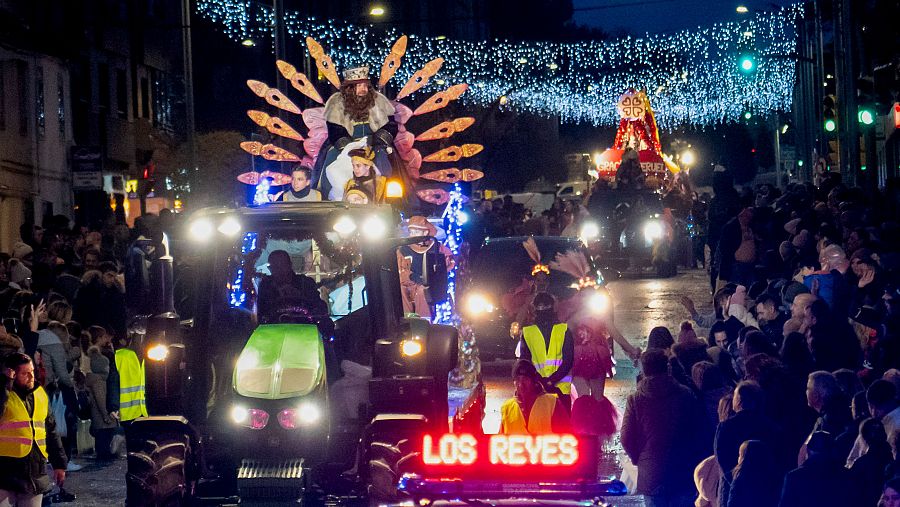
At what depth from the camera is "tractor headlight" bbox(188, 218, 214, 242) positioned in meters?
10.2

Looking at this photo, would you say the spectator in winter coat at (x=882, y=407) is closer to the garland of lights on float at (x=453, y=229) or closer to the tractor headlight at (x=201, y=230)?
the tractor headlight at (x=201, y=230)

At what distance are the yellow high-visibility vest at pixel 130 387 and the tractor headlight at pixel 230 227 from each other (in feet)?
12.6

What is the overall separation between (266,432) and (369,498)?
83 cm

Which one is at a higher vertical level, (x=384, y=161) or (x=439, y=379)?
(x=384, y=161)

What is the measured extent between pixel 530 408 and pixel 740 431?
1574mm

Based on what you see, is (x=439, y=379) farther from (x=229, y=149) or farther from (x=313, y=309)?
(x=229, y=149)

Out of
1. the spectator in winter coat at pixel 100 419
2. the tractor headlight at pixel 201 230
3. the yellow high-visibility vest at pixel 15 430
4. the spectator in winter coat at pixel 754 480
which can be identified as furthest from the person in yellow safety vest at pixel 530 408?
the spectator in winter coat at pixel 100 419

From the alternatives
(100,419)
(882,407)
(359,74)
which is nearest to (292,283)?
(882,407)

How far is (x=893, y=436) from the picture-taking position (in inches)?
284

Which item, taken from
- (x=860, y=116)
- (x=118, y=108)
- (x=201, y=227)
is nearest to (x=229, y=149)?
(x=118, y=108)

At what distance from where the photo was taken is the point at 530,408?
358 inches

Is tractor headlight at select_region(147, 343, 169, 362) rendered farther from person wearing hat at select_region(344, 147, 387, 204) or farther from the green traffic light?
the green traffic light

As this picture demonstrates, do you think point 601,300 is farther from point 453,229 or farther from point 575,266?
point 453,229

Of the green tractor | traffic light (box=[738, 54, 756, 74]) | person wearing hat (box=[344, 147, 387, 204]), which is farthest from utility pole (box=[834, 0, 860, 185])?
the green tractor
